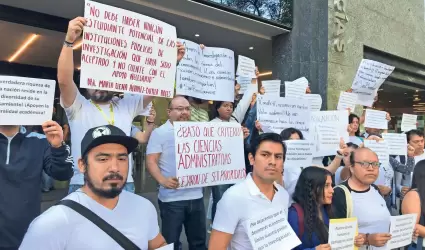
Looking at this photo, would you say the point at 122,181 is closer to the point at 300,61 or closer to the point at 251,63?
the point at 251,63

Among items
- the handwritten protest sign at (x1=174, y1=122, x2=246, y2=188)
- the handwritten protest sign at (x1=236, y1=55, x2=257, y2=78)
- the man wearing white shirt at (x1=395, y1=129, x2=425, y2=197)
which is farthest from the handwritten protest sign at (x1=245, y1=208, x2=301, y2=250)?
the man wearing white shirt at (x1=395, y1=129, x2=425, y2=197)

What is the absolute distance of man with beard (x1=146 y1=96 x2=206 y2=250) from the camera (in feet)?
12.2

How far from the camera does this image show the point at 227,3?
294 inches

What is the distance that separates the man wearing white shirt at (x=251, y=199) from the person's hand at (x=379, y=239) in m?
0.76

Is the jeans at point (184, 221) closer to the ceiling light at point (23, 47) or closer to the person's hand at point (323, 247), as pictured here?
the person's hand at point (323, 247)

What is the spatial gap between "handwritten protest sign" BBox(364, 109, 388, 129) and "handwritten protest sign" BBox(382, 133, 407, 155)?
620mm

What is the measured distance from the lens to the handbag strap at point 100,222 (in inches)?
67.6

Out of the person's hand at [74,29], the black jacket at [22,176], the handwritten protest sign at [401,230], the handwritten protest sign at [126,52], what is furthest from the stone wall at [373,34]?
the black jacket at [22,176]

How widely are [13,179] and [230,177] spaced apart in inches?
77.1

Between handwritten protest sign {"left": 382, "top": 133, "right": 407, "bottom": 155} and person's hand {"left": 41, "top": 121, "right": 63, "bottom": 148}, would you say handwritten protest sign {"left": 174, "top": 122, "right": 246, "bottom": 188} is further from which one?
handwritten protest sign {"left": 382, "top": 133, "right": 407, "bottom": 155}

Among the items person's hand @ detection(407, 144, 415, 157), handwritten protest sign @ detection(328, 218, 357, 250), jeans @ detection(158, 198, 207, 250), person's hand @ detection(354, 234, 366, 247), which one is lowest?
jeans @ detection(158, 198, 207, 250)

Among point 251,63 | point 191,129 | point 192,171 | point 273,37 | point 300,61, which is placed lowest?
point 192,171

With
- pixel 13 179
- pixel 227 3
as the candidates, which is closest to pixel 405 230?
pixel 13 179

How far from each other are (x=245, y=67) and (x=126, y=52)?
6.69 ft
